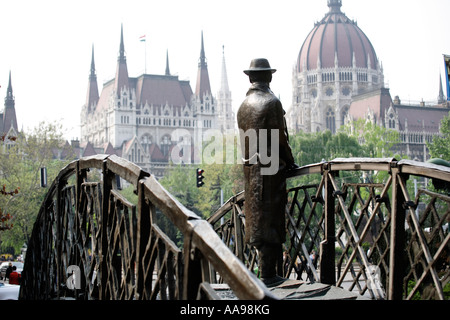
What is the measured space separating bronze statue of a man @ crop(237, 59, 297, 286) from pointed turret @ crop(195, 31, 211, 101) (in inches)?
4551

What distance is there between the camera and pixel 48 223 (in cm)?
722

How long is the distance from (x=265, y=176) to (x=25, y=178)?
3767 cm

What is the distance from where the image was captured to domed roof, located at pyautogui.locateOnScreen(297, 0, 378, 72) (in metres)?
127

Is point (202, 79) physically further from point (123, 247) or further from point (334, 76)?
point (123, 247)

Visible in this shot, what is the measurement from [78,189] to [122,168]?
141 cm

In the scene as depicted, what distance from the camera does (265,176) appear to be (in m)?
6.20

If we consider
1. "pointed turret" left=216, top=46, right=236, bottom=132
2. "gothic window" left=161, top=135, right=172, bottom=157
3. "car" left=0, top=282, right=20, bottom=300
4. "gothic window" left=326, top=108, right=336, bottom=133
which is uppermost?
"pointed turret" left=216, top=46, right=236, bottom=132

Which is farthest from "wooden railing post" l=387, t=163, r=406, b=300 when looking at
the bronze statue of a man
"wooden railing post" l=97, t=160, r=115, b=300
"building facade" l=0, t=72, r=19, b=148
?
"building facade" l=0, t=72, r=19, b=148

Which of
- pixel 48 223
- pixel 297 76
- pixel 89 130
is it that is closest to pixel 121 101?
pixel 89 130

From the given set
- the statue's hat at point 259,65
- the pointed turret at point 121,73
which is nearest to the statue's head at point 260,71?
the statue's hat at point 259,65

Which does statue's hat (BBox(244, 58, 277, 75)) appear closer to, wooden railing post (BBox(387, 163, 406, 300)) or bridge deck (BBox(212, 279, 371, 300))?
wooden railing post (BBox(387, 163, 406, 300))

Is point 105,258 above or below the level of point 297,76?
below

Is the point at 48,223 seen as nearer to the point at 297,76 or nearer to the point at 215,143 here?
the point at 215,143
